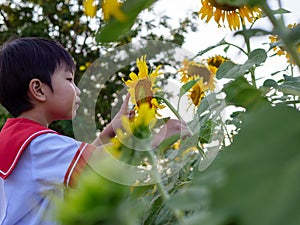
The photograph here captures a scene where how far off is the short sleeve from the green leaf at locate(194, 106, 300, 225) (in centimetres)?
94

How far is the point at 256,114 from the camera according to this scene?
0.69 ft

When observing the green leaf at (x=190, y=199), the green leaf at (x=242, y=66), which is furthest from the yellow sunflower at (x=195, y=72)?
the green leaf at (x=190, y=199)

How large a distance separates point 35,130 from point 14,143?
53 mm

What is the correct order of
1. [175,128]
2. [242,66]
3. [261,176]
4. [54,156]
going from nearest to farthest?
1. [261,176]
2. [175,128]
3. [242,66]
4. [54,156]

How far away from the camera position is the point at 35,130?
132 centimetres

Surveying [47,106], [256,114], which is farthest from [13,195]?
[256,114]

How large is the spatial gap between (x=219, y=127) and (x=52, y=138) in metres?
0.35

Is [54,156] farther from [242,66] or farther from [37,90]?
[242,66]

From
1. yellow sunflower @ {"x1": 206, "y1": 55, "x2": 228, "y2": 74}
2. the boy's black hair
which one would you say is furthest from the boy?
yellow sunflower @ {"x1": 206, "y1": 55, "x2": 228, "y2": 74}

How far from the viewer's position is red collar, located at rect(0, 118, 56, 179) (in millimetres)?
1269

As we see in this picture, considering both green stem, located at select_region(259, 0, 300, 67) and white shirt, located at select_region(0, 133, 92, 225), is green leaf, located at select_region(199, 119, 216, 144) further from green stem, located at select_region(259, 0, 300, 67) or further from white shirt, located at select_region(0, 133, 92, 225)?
green stem, located at select_region(259, 0, 300, 67)

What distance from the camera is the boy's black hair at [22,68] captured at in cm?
151

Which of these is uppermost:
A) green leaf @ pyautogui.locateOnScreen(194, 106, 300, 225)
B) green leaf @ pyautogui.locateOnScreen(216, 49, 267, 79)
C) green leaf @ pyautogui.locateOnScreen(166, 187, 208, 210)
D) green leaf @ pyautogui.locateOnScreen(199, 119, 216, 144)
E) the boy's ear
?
green leaf @ pyautogui.locateOnScreen(194, 106, 300, 225)

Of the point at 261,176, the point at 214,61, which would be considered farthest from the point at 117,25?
the point at 214,61
